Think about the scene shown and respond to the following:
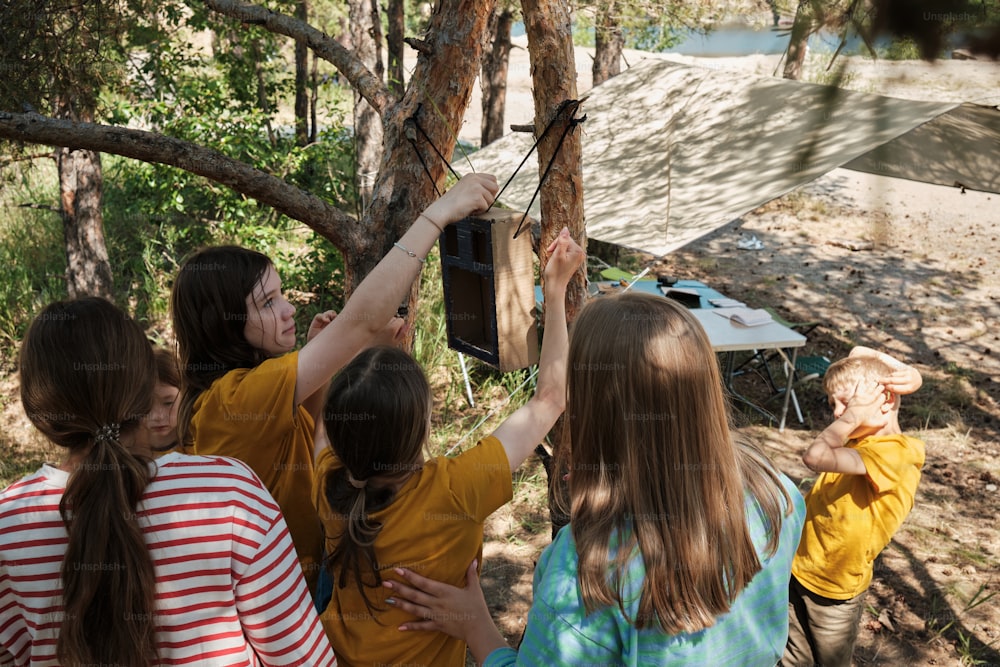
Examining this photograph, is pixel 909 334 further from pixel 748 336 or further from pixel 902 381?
pixel 902 381

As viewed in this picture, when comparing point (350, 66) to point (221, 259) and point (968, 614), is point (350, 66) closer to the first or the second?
point (221, 259)

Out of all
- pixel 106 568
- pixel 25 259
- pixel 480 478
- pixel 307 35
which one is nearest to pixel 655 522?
pixel 480 478

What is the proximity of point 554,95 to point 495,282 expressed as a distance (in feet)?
2.14

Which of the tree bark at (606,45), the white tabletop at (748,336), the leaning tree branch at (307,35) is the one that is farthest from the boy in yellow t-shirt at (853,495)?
the tree bark at (606,45)

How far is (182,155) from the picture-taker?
242 centimetres

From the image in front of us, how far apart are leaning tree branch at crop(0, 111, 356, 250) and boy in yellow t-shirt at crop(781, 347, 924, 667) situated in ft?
5.16

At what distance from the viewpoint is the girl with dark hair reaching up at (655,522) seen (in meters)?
1.09

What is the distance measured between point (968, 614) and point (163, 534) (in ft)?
11.5

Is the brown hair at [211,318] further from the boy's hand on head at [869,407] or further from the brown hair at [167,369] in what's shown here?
the boy's hand on head at [869,407]

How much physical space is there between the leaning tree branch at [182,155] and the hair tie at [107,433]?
1.36m

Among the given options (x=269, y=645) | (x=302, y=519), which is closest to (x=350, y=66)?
(x=302, y=519)

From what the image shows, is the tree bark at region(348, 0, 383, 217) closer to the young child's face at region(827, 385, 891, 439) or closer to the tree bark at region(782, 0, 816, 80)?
the young child's face at region(827, 385, 891, 439)

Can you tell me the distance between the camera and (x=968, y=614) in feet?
11.2

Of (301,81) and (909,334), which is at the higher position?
(301,81)
